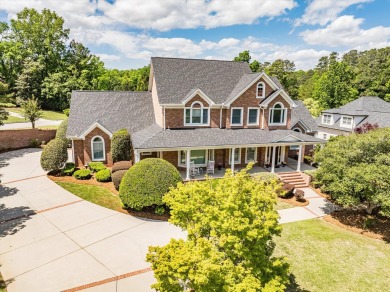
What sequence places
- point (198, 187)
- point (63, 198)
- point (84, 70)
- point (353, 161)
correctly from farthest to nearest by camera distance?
1. point (84, 70)
2. point (63, 198)
3. point (353, 161)
4. point (198, 187)

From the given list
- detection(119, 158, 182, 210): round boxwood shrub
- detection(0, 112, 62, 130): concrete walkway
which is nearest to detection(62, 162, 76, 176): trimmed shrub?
detection(119, 158, 182, 210): round boxwood shrub

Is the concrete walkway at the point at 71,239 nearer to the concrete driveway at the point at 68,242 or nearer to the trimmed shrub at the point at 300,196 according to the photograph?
the concrete driveway at the point at 68,242

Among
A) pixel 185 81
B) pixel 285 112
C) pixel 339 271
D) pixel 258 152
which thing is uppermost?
pixel 185 81

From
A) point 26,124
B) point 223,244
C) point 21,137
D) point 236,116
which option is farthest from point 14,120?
point 223,244

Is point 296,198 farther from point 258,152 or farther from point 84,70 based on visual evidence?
point 84,70

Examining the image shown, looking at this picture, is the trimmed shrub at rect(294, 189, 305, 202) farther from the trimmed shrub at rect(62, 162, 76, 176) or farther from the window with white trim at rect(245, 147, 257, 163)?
the trimmed shrub at rect(62, 162, 76, 176)

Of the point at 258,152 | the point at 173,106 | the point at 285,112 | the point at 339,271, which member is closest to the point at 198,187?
the point at 339,271

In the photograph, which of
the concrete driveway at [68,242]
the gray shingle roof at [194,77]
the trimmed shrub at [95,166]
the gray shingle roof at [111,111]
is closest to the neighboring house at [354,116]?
the gray shingle roof at [194,77]
